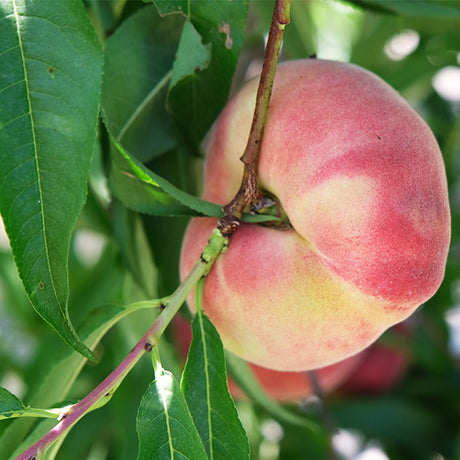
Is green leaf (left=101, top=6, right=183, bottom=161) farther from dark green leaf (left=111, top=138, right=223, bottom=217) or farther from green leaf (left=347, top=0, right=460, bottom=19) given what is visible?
green leaf (left=347, top=0, right=460, bottom=19)

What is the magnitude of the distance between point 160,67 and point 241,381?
443 mm

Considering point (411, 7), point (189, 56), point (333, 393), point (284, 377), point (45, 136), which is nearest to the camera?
point (45, 136)

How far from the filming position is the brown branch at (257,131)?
57 cm

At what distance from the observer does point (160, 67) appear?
0.77 m

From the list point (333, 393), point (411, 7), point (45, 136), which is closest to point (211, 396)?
point (45, 136)

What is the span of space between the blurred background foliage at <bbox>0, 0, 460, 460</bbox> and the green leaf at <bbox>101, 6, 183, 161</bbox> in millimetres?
54

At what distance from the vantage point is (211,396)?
627mm

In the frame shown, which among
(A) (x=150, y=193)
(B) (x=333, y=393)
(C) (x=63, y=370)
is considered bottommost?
(B) (x=333, y=393)

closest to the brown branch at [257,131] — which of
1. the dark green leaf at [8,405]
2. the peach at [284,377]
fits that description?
the dark green leaf at [8,405]

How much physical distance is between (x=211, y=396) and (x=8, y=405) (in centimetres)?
19

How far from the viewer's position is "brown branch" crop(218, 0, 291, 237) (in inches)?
22.3

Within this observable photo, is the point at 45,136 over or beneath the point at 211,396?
over

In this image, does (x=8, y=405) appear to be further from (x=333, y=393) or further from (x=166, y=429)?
(x=333, y=393)

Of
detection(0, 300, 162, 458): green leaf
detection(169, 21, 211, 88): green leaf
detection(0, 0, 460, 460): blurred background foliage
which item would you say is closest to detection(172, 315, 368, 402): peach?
detection(0, 0, 460, 460): blurred background foliage
